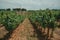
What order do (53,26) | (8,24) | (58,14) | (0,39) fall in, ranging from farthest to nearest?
(58,14) → (8,24) → (53,26) → (0,39)

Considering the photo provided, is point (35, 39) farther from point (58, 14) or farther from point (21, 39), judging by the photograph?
point (58, 14)

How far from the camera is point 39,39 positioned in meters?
27.9

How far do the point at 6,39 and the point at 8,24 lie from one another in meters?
5.39

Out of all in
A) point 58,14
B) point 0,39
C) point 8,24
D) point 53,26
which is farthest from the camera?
point 58,14

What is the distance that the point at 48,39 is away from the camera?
27.7 metres

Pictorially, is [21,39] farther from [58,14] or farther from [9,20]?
[58,14]

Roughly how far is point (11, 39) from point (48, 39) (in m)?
5.90

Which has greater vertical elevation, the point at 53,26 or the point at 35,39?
the point at 53,26

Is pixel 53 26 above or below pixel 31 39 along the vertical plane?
above

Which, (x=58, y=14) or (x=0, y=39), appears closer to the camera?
(x=0, y=39)

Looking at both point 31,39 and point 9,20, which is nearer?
point 31,39

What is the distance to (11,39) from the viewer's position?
27.0 metres

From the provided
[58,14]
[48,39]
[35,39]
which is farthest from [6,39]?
[58,14]

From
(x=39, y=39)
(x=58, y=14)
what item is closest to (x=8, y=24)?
(x=39, y=39)
